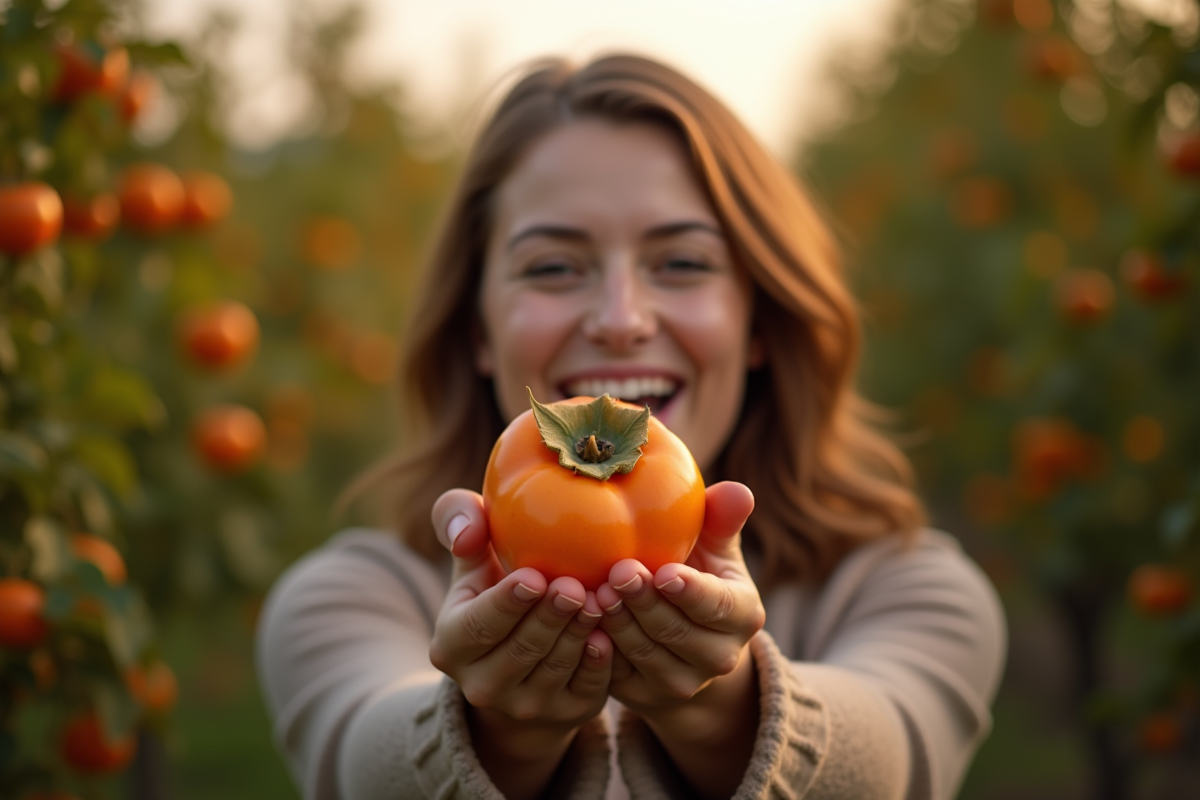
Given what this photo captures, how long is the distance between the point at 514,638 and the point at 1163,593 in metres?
2.63

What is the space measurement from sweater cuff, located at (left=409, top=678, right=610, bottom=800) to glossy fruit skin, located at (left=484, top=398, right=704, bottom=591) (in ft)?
0.74

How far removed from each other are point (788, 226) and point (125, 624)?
4.83ft

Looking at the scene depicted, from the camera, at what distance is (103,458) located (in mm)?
2271

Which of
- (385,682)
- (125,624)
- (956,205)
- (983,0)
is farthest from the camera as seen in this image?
(956,205)

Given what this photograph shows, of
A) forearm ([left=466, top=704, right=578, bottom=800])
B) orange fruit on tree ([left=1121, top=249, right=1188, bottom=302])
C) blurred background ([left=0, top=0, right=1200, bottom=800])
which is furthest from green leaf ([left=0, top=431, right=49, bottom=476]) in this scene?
orange fruit on tree ([left=1121, top=249, right=1188, bottom=302])

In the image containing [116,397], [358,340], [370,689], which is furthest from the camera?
[358,340]

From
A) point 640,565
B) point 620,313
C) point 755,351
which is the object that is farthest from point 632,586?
point 755,351

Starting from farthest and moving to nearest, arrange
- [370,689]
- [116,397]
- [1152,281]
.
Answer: [1152,281]
[116,397]
[370,689]

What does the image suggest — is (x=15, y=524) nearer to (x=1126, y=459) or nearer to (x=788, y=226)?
(x=788, y=226)

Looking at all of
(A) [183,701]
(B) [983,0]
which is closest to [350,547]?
(B) [983,0]

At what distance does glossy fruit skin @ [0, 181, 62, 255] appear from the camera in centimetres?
209

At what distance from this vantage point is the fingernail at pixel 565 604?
1172mm

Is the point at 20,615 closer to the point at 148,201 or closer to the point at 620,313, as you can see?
the point at 620,313

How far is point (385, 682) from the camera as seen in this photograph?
1829mm
